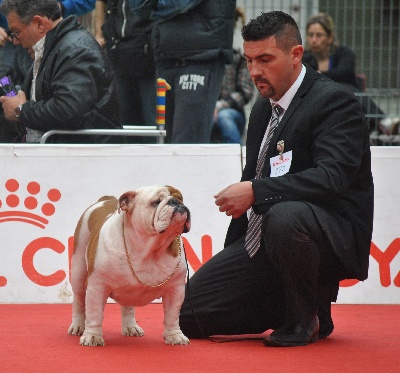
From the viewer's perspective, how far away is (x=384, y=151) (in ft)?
23.8

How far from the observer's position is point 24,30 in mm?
8211

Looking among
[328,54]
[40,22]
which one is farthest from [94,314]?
[328,54]

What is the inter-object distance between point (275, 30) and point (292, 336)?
58.3 inches

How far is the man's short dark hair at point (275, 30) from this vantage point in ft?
18.2

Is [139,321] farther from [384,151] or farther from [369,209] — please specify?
[384,151]

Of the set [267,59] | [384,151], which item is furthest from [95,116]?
[267,59]

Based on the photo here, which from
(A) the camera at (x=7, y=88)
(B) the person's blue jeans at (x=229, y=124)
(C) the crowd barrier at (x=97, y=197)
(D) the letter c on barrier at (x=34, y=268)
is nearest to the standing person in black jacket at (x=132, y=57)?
(A) the camera at (x=7, y=88)

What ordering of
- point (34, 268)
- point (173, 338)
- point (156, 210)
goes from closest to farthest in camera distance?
point (156, 210)
point (173, 338)
point (34, 268)

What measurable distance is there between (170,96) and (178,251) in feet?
11.0

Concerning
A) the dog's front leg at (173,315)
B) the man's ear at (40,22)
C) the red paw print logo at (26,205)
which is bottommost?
the dog's front leg at (173,315)

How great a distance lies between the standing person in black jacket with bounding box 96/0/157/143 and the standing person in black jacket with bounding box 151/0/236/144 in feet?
1.72

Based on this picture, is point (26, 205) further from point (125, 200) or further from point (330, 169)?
point (330, 169)

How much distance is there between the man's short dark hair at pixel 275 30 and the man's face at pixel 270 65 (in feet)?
0.07

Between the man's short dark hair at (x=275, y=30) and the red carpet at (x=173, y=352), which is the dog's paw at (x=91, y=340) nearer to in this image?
the red carpet at (x=173, y=352)
